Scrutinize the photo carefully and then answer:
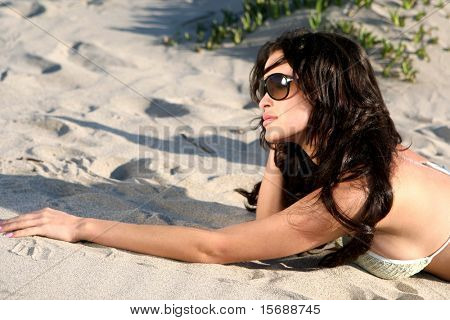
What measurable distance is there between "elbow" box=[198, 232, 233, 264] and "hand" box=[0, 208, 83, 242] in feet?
1.94

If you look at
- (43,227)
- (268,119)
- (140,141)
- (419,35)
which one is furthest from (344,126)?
(419,35)

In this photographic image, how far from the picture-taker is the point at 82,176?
4375 millimetres

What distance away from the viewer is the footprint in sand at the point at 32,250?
3.00 meters

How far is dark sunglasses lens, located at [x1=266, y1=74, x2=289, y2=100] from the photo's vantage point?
310 cm

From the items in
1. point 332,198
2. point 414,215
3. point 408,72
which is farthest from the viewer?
point 408,72

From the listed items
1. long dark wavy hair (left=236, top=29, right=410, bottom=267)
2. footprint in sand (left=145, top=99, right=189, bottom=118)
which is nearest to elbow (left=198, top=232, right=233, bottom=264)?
long dark wavy hair (left=236, top=29, right=410, bottom=267)

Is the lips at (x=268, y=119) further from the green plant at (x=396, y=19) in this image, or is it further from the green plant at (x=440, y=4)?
the green plant at (x=440, y=4)

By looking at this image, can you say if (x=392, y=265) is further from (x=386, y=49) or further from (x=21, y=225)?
(x=386, y=49)

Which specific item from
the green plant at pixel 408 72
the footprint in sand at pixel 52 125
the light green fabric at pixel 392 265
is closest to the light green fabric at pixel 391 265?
the light green fabric at pixel 392 265

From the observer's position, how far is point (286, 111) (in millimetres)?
3150

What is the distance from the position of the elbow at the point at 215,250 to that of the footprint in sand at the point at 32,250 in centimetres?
66

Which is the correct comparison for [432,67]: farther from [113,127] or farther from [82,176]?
[82,176]

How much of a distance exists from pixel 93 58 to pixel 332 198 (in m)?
4.21
